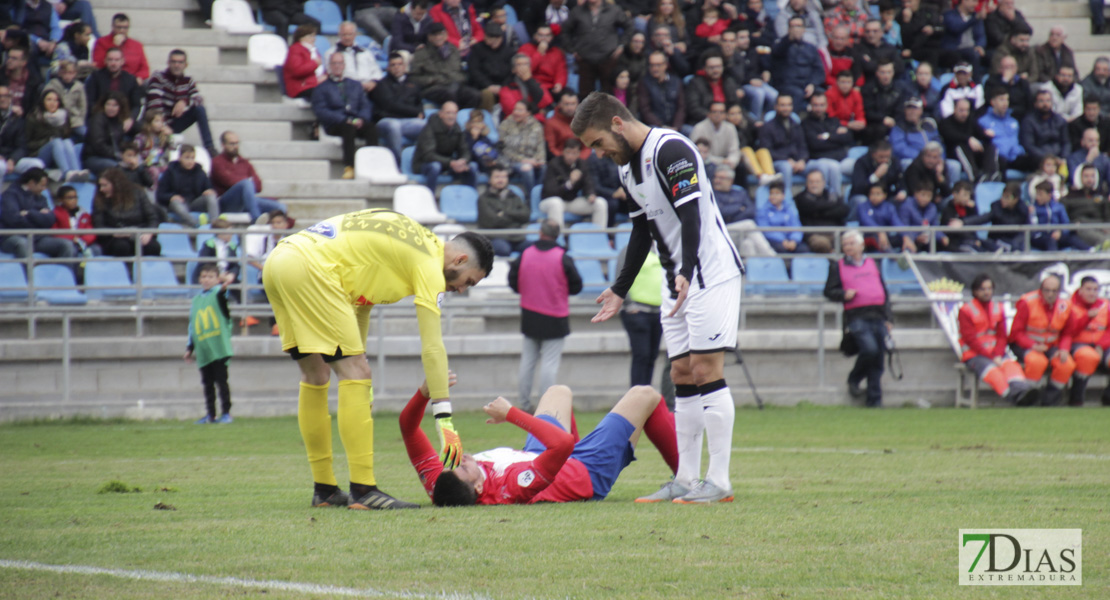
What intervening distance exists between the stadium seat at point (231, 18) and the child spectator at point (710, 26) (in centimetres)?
733

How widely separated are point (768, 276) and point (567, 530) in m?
10.3

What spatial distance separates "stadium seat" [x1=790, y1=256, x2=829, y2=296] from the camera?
49.9 feet

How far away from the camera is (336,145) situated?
1800cm

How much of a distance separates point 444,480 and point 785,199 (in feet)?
36.7

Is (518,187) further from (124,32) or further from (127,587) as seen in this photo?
(127,587)

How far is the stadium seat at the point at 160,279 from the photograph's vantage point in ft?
45.8

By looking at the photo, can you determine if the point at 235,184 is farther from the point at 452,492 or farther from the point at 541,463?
the point at 541,463

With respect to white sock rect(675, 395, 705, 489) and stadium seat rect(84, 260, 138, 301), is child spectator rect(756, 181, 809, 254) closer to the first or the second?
stadium seat rect(84, 260, 138, 301)

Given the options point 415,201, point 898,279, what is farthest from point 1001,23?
point 415,201

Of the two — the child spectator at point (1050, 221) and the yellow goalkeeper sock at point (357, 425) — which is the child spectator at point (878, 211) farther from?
the yellow goalkeeper sock at point (357, 425)

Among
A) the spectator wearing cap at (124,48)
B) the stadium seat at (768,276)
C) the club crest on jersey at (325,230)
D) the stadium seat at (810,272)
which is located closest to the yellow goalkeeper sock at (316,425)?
the club crest on jersey at (325,230)

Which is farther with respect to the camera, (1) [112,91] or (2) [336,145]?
(2) [336,145]

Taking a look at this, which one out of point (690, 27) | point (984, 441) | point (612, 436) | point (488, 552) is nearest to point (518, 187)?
point (690, 27)

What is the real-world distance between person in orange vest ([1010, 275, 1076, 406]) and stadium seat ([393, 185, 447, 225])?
7679mm
